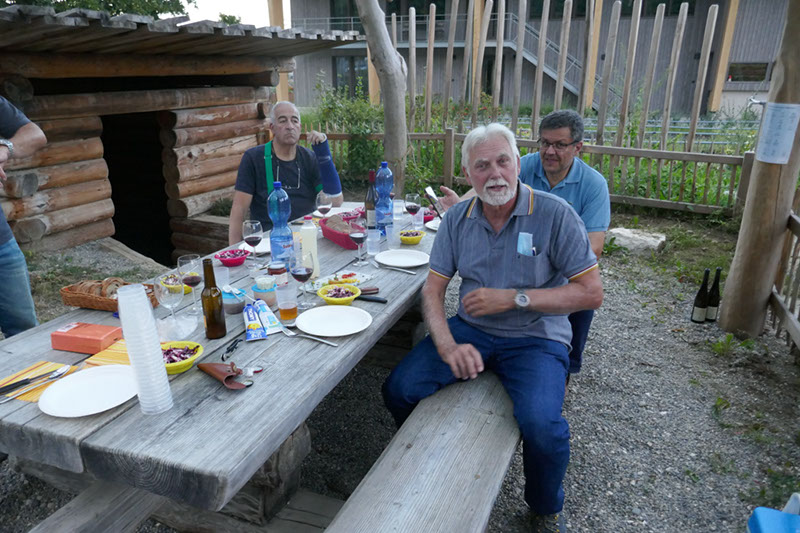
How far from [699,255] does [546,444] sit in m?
4.86

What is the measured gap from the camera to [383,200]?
4.00m

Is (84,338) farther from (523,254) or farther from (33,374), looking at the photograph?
(523,254)

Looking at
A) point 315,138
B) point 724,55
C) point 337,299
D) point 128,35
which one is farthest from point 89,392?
point 724,55

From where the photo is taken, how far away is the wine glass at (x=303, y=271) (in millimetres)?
2542

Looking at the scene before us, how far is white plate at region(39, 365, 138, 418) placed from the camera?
5.78ft

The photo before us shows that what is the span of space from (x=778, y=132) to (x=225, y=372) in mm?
4202

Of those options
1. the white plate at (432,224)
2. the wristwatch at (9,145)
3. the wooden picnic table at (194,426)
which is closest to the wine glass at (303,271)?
the wooden picnic table at (194,426)

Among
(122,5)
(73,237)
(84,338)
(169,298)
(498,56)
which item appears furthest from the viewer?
(122,5)

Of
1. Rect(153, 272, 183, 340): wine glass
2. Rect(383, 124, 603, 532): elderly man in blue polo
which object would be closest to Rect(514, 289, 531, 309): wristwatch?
Rect(383, 124, 603, 532): elderly man in blue polo

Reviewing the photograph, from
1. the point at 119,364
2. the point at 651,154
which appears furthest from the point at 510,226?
the point at 651,154

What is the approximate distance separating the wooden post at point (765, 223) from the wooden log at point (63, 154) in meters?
6.75

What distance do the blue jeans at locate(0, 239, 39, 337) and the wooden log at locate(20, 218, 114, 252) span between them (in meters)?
3.02

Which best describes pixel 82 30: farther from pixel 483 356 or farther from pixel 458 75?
pixel 458 75

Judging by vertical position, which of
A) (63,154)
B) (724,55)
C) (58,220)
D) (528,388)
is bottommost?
(58,220)
